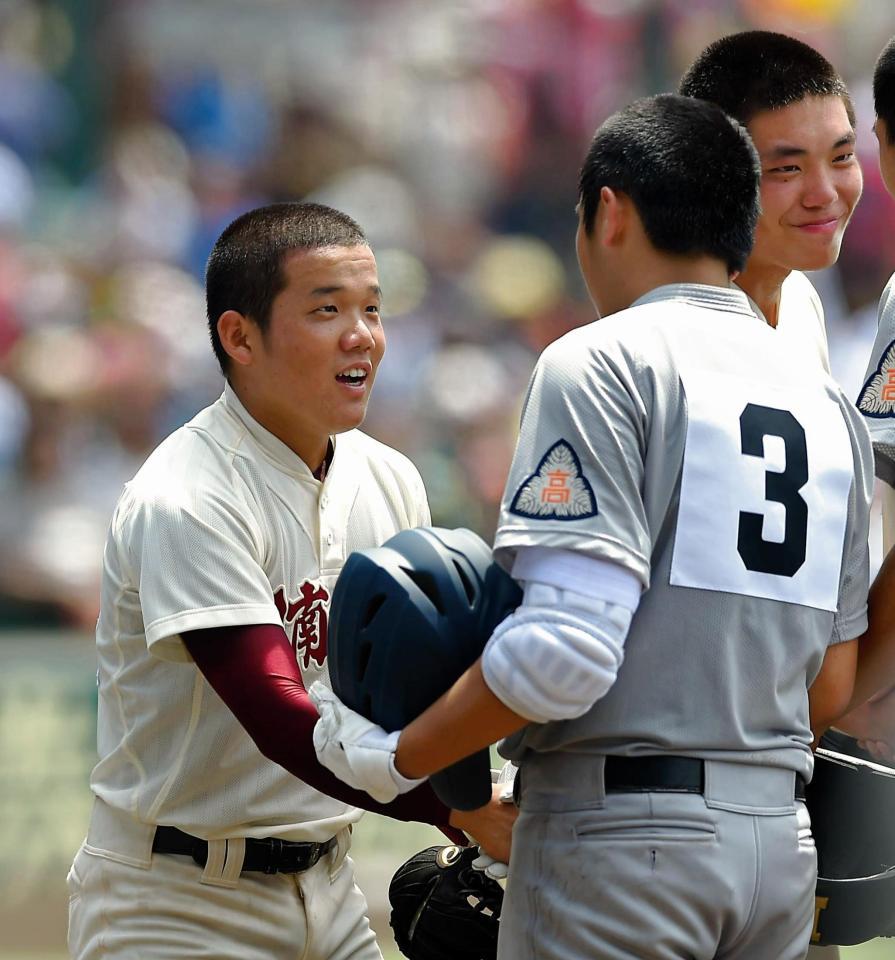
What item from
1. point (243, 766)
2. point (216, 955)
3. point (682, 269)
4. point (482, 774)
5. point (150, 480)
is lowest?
point (216, 955)

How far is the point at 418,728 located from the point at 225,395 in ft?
3.28

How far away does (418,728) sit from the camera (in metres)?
1.96

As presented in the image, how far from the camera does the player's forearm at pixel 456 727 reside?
192 centimetres

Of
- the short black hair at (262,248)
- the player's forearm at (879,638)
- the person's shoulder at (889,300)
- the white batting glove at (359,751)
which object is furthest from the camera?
the short black hair at (262,248)

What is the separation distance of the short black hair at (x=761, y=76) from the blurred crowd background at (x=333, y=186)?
4114mm

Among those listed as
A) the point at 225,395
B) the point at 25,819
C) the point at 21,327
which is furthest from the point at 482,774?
the point at 21,327

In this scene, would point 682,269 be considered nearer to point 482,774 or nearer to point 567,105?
point 482,774

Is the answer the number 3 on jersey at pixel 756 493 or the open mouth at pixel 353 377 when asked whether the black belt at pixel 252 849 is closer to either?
the open mouth at pixel 353 377

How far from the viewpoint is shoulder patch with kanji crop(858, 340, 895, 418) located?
2463 mm

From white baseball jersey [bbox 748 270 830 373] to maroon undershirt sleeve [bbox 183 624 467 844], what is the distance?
1118mm

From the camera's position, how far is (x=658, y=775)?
1993 millimetres

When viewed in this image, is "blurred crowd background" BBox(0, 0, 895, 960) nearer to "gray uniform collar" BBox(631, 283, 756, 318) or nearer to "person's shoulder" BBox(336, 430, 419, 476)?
"person's shoulder" BBox(336, 430, 419, 476)

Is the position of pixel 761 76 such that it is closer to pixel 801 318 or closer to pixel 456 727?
pixel 801 318

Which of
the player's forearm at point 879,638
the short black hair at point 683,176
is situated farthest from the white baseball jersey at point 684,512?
the player's forearm at point 879,638
